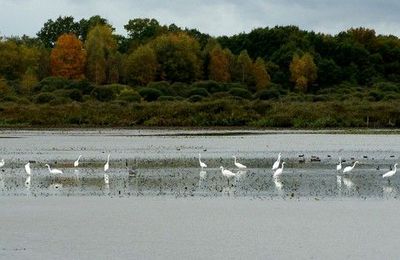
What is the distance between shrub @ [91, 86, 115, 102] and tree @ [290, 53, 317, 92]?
26917 millimetres

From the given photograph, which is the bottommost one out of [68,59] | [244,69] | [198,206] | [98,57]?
[198,206]

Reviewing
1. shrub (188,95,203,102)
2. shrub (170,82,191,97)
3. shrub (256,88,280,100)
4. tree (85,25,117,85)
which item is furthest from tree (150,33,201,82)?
shrub (188,95,203,102)

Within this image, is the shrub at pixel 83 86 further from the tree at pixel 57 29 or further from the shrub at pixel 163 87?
the tree at pixel 57 29

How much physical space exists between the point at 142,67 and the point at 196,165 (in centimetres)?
7004

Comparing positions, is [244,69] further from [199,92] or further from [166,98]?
[166,98]

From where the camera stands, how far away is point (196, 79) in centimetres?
11025

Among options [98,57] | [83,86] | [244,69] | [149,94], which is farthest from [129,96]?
[244,69]

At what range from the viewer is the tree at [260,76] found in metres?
111

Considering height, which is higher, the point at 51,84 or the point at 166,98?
the point at 51,84

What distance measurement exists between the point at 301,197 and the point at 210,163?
12.7m

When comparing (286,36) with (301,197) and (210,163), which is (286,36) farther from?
(301,197)

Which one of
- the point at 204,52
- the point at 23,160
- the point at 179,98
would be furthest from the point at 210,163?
the point at 204,52

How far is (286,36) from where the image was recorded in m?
136

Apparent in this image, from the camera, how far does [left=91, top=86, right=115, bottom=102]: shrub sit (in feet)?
311
